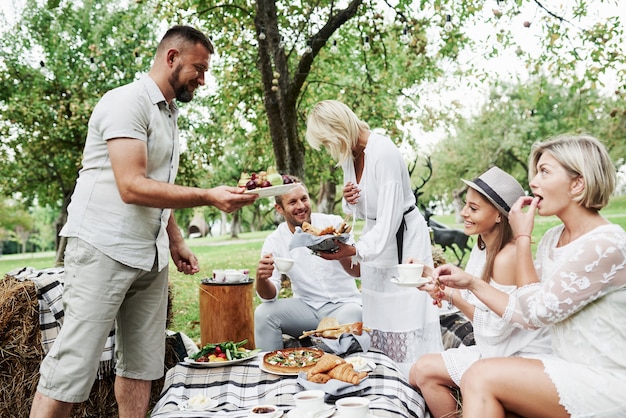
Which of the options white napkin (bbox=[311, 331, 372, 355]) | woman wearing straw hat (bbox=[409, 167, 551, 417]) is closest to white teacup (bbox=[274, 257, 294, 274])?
white napkin (bbox=[311, 331, 372, 355])

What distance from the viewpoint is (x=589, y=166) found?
262 cm

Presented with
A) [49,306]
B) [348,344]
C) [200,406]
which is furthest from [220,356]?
[49,306]

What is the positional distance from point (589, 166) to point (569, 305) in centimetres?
66

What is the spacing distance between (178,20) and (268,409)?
7085 mm

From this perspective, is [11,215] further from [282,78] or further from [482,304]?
[482,304]

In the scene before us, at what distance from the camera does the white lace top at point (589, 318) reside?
240cm

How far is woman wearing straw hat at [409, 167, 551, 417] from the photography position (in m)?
3.03

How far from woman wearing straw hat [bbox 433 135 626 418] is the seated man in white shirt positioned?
6.50ft

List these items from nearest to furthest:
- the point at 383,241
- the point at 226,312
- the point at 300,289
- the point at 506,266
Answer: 1. the point at 506,266
2. the point at 383,241
3. the point at 226,312
4. the point at 300,289

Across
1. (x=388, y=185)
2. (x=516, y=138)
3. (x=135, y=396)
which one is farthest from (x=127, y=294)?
(x=516, y=138)

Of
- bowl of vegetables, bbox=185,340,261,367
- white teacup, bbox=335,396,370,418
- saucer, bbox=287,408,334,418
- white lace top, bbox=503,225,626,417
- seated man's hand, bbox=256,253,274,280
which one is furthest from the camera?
seated man's hand, bbox=256,253,274,280

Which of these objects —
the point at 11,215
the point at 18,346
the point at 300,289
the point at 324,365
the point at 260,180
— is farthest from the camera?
the point at 11,215

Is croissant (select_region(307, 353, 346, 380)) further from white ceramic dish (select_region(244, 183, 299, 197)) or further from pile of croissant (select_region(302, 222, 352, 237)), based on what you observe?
white ceramic dish (select_region(244, 183, 299, 197))

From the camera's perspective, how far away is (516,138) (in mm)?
28578
